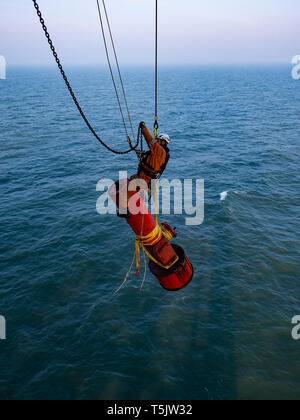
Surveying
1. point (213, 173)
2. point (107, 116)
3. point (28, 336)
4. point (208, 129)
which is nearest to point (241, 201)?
A: point (213, 173)

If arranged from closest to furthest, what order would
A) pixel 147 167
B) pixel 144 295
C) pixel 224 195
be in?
pixel 147 167
pixel 144 295
pixel 224 195

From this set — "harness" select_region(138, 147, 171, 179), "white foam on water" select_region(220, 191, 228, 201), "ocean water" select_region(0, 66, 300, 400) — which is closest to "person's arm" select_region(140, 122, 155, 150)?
"harness" select_region(138, 147, 171, 179)

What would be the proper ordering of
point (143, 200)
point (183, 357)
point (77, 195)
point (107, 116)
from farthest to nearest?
point (107, 116) → point (77, 195) → point (183, 357) → point (143, 200)

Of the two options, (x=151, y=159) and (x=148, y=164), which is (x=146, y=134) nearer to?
(x=151, y=159)

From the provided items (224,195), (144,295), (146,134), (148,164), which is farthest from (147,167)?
(224,195)

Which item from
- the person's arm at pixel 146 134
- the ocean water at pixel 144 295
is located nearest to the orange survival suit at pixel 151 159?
the person's arm at pixel 146 134

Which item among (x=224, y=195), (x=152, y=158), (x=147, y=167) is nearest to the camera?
(x=152, y=158)

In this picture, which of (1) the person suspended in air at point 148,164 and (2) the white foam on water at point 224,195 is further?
(2) the white foam on water at point 224,195

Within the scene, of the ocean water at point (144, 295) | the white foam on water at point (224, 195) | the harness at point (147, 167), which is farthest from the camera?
the white foam on water at point (224, 195)

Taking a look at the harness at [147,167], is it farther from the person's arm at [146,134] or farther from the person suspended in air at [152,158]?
the person's arm at [146,134]

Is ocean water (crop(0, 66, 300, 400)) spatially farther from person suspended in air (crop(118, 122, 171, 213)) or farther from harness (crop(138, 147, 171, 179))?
harness (crop(138, 147, 171, 179))

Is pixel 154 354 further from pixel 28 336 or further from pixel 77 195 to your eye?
pixel 77 195
